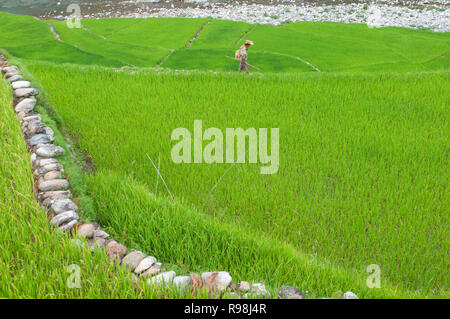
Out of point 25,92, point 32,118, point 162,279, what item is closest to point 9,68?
point 25,92

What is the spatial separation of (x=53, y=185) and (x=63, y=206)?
0.89ft

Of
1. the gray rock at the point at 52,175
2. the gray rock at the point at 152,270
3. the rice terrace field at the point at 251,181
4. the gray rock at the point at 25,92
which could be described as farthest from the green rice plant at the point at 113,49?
the gray rock at the point at 152,270

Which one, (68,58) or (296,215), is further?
(68,58)

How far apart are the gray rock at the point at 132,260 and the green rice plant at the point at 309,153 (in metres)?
0.34

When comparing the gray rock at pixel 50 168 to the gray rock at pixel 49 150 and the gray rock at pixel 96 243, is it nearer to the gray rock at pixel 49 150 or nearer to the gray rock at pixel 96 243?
the gray rock at pixel 49 150

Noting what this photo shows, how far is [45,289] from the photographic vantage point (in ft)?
5.30

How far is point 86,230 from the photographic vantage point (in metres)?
2.06

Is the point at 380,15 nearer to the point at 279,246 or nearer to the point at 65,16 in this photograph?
the point at 65,16

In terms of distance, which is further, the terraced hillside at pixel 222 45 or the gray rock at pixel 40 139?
the terraced hillside at pixel 222 45

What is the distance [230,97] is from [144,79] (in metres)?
1.42

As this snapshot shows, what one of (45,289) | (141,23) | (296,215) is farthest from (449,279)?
(141,23)

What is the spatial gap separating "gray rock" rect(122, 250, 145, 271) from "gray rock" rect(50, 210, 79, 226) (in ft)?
1.53

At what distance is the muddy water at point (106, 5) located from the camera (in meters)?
13.4

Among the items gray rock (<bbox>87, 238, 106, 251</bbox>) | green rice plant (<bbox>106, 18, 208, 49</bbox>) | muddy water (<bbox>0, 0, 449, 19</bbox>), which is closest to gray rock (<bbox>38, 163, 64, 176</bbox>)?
gray rock (<bbox>87, 238, 106, 251</bbox>)
